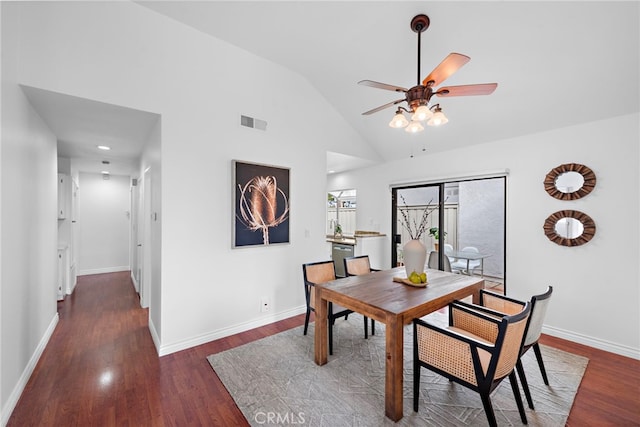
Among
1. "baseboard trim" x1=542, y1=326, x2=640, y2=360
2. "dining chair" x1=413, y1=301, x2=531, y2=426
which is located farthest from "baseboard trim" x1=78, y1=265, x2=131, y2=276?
"baseboard trim" x1=542, y1=326, x2=640, y2=360

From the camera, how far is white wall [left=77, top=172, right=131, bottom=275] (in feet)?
18.8

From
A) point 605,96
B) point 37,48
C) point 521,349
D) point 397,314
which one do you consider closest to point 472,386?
point 521,349

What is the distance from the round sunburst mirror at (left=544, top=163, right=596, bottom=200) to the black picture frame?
121 inches

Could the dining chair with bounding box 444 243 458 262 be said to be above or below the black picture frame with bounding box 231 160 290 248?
below

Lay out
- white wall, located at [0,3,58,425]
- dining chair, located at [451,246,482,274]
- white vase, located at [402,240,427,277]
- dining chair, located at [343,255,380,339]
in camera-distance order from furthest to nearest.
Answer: dining chair, located at [451,246,482,274] → dining chair, located at [343,255,380,339] → white vase, located at [402,240,427,277] → white wall, located at [0,3,58,425]

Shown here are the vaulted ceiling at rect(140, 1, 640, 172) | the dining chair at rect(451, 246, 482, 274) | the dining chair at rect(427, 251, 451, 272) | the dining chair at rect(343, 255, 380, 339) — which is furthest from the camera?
the dining chair at rect(451, 246, 482, 274)

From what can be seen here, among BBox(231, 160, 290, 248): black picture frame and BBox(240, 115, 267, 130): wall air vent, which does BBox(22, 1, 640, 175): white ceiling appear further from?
BBox(231, 160, 290, 248): black picture frame

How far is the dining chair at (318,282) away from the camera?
2648 mm

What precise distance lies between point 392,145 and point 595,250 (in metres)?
Answer: 2.75

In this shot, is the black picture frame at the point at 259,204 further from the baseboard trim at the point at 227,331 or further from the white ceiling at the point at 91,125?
the white ceiling at the point at 91,125

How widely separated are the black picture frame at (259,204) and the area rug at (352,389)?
1.16 m

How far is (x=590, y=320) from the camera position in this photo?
2.83 meters

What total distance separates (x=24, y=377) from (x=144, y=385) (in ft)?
3.00
